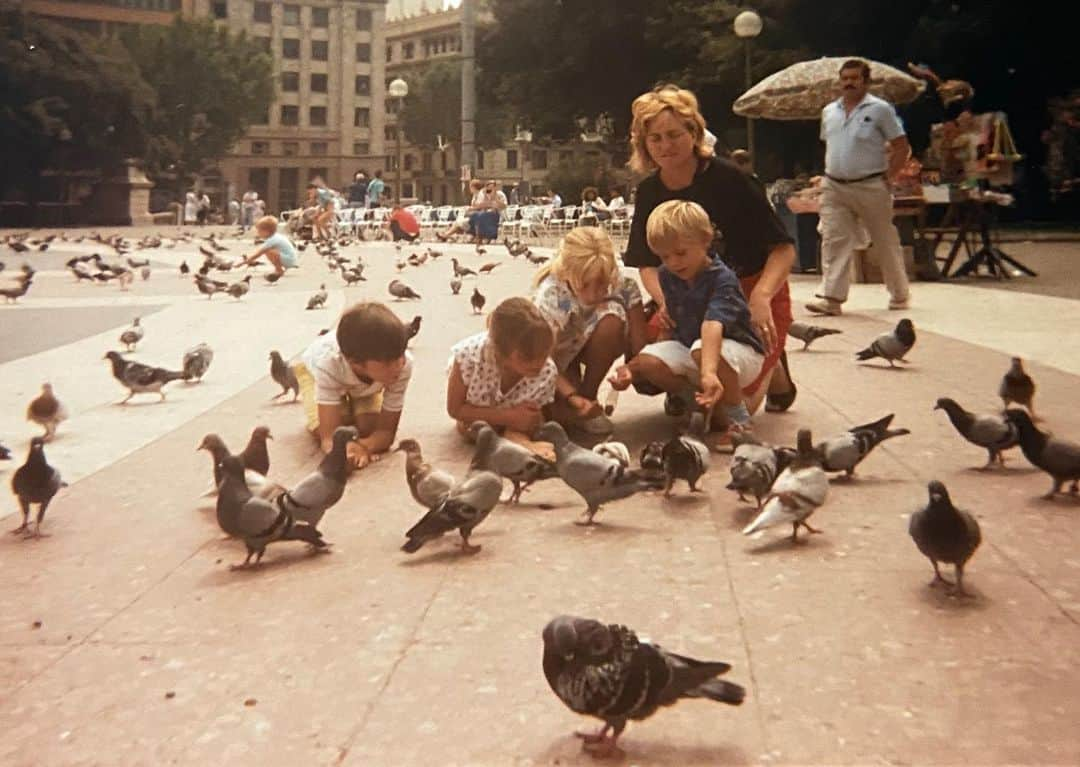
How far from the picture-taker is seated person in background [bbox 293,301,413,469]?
4965mm

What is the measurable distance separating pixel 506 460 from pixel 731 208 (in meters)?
1.93

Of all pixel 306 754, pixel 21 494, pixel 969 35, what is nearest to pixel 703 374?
pixel 21 494

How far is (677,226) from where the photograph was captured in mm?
A: 5098

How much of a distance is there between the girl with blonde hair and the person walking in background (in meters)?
5.53

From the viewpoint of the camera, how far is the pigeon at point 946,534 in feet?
11.1

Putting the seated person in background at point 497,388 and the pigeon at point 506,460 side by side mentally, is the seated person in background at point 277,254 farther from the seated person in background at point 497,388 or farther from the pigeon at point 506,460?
the pigeon at point 506,460

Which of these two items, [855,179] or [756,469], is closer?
[756,469]

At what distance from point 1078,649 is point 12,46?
60.6 metres

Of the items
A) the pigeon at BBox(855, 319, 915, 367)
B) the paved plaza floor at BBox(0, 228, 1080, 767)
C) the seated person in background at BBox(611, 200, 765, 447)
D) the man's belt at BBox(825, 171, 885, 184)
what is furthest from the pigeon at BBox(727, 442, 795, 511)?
the man's belt at BBox(825, 171, 885, 184)

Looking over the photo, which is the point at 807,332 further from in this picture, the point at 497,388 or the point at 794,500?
the point at 794,500

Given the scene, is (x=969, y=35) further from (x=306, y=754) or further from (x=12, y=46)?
(x=12, y=46)

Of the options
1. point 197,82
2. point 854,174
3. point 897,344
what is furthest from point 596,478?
point 197,82

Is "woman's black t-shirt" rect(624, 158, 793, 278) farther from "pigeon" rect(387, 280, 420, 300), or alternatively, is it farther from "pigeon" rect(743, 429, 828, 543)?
"pigeon" rect(387, 280, 420, 300)

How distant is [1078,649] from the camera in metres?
3.01
